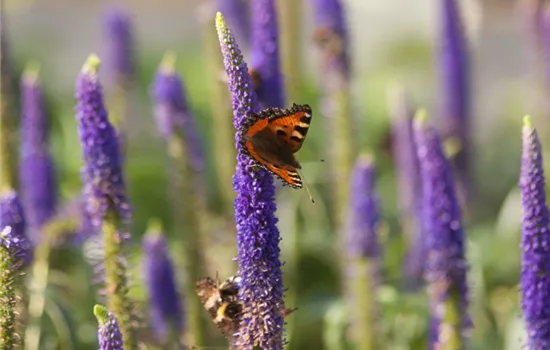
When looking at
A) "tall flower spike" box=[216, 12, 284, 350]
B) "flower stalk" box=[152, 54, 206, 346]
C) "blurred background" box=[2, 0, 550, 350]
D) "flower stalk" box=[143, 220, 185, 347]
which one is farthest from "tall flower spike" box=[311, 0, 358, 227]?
"tall flower spike" box=[216, 12, 284, 350]

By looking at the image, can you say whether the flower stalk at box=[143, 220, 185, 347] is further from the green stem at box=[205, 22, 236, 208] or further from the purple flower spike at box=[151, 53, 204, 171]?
the green stem at box=[205, 22, 236, 208]

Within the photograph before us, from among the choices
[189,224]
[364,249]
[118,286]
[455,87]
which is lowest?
[118,286]

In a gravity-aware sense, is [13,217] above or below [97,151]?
below

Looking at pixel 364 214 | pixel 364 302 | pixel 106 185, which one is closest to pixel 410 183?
pixel 364 214

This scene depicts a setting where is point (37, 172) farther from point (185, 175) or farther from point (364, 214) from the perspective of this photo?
point (364, 214)

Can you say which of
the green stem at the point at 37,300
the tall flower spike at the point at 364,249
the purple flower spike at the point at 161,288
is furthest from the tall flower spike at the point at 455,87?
the green stem at the point at 37,300

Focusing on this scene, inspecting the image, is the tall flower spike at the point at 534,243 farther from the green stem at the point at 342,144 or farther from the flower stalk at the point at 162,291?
the green stem at the point at 342,144

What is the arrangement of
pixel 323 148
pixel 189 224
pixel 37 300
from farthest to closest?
pixel 323 148, pixel 189 224, pixel 37 300

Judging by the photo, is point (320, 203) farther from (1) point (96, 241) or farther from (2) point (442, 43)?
(1) point (96, 241)

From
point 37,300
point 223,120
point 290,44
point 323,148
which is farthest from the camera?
point 323,148
